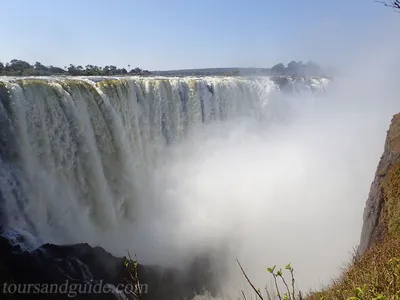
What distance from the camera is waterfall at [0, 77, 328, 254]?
8.71 meters

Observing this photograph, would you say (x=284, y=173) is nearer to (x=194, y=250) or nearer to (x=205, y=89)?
(x=205, y=89)

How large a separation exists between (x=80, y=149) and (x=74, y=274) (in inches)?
159

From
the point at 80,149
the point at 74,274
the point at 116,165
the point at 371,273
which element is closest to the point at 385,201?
the point at 371,273

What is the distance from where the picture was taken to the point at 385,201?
712cm

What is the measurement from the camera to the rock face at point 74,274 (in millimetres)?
6730

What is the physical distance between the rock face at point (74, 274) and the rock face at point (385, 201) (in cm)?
451

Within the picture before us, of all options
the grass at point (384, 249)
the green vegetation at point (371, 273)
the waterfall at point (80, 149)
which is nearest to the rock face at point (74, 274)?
the waterfall at point (80, 149)

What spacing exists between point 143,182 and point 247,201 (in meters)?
4.05

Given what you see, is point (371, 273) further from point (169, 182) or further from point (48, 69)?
point (48, 69)

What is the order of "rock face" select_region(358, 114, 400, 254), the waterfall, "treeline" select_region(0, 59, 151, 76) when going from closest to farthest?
1. "rock face" select_region(358, 114, 400, 254)
2. the waterfall
3. "treeline" select_region(0, 59, 151, 76)

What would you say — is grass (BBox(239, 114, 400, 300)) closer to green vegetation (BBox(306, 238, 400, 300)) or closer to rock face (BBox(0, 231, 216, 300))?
green vegetation (BBox(306, 238, 400, 300))

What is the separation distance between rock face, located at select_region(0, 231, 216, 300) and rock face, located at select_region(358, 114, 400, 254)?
4.51m

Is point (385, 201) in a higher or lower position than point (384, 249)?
lower

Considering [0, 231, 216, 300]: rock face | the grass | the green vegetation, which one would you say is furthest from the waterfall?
the green vegetation
